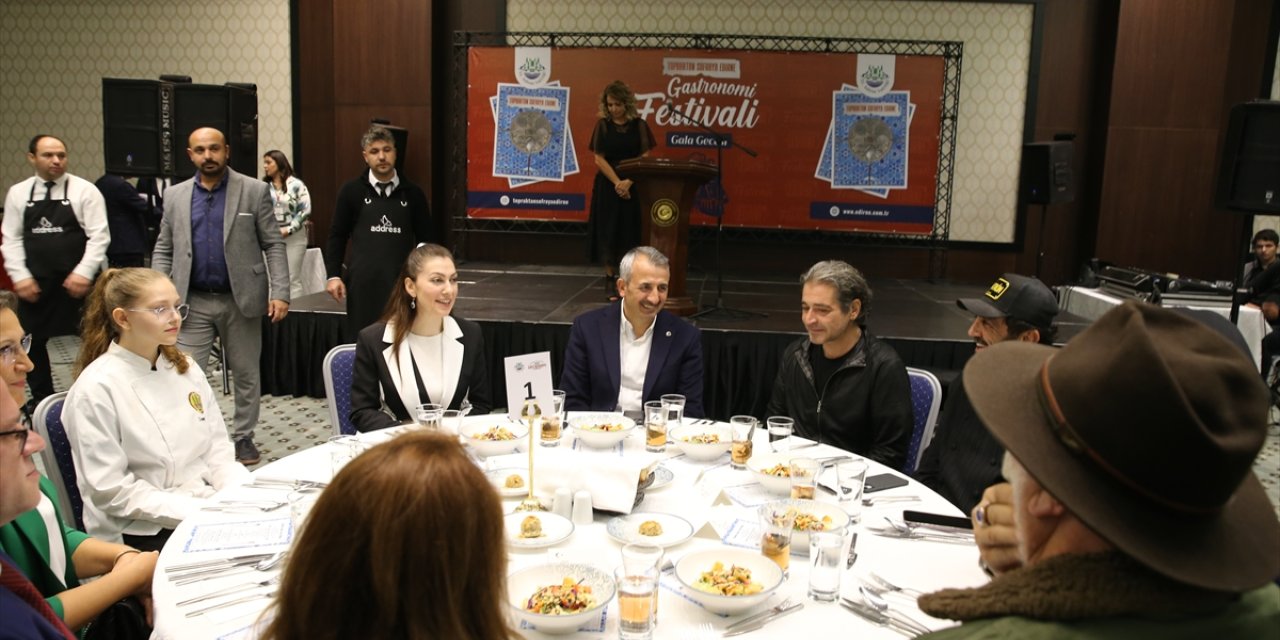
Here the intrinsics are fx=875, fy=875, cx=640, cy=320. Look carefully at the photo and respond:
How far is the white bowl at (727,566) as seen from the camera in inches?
58.8

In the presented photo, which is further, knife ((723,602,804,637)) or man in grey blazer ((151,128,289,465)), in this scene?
man in grey blazer ((151,128,289,465))

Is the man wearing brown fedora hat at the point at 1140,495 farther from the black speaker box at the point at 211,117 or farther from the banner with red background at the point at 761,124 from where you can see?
the banner with red background at the point at 761,124

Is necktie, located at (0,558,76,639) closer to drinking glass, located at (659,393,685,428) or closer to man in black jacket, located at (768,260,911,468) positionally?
drinking glass, located at (659,393,685,428)

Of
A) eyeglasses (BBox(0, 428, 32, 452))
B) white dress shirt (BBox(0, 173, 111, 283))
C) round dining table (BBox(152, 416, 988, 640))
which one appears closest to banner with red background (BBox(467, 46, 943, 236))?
white dress shirt (BBox(0, 173, 111, 283))

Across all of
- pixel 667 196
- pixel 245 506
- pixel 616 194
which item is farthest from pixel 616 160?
pixel 245 506

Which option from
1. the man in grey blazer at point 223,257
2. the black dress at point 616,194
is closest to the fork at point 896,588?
the man in grey blazer at point 223,257

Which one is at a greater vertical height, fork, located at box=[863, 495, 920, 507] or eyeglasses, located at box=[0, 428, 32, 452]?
eyeglasses, located at box=[0, 428, 32, 452]

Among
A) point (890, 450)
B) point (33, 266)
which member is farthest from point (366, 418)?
point (33, 266)

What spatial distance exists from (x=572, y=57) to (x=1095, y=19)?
4.96m

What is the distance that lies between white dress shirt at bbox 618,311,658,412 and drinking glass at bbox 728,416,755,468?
103 centimetres

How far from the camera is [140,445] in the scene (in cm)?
238

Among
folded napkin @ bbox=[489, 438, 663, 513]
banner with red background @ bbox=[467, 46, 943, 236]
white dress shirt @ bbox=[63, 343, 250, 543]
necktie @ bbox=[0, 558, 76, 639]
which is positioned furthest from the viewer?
banner with red background @ bbox=[467, 46, 943, 236]

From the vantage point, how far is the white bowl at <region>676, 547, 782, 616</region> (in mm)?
1493

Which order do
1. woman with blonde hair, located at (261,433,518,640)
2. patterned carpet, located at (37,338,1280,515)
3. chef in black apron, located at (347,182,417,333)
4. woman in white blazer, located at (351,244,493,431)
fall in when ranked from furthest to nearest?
chef in black apron, located at (347,182,417,333), patterned carpet, located at (37,338,1280,515), woman in white blazer, located at (351,244,493,431), woman with blonde hair, located at (261,433,518,640)
